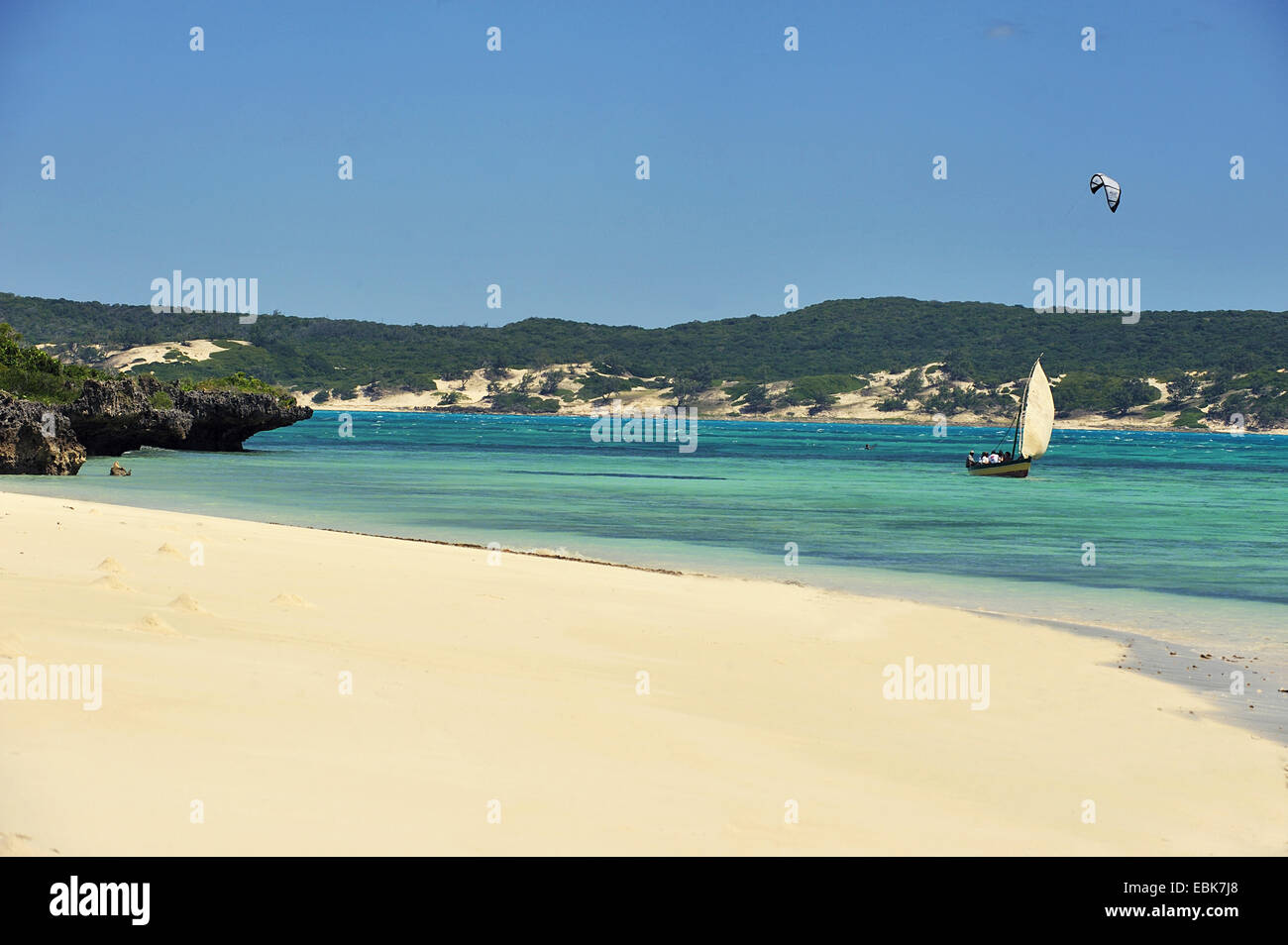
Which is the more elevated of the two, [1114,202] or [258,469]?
[1114,202]

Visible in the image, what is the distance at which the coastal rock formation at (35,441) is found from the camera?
3650 cm

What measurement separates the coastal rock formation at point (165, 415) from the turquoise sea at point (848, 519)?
1503 millimetres

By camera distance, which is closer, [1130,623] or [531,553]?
[1130,623]

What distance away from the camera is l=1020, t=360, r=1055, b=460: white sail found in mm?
67250

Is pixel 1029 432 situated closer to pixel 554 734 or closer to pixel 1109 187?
pixel 1109 187

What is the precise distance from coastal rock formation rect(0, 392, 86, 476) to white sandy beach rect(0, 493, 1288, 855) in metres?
25.0

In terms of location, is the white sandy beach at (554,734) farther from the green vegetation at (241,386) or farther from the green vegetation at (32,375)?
the green vegetation at (241,386)

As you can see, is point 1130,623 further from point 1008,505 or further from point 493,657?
point 1008,505

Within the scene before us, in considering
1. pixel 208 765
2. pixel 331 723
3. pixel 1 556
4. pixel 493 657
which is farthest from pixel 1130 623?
pixel 1 556

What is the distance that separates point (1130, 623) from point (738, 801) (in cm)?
1118

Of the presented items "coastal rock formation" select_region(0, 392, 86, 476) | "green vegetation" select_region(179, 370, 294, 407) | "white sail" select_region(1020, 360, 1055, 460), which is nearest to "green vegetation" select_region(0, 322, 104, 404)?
"coastal rock formation" select_region(0, 392, 86, 476)

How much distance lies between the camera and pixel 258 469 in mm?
48719

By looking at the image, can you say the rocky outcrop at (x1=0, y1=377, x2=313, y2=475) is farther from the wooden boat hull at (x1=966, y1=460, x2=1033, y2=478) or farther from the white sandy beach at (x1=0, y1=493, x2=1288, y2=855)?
the wooden boat hull at (x1=966, y1=460, x2=1033, y2=478)

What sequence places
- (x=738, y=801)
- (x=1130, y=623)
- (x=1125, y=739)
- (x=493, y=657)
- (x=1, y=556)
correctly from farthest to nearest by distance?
(x=1130, y=623) < (x=1, y=556) < (x=493, y=657) < (x=1125, y=739) < (x=738, y=801)
